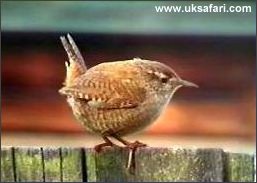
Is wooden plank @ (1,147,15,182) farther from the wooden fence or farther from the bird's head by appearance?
the bird's head

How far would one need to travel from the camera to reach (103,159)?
153cm

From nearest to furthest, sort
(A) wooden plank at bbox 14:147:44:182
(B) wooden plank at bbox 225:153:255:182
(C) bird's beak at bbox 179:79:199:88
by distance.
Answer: (B) wooden plank at bbox 225:153:255:182
(A) wooden plank at bbox 14:147:44:182
(C) bird's beak at bbox 179:79:199:88

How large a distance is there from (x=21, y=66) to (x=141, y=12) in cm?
35

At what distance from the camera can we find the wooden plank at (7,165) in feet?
5.07

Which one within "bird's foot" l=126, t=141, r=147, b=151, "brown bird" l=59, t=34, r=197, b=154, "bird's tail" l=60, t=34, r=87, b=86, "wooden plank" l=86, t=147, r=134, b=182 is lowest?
"wooden plank" l=86, t=147, r=134, b=182

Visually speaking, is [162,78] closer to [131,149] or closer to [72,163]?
[131,149]

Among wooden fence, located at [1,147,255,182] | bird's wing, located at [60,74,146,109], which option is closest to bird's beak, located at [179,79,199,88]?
bird's wing, located at [60,74,146,109]

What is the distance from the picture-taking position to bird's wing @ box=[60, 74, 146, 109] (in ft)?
5.26

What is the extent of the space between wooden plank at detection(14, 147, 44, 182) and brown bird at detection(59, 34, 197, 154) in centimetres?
15

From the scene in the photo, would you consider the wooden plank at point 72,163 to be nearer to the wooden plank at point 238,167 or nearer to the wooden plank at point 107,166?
the wooden plank at point 107,166

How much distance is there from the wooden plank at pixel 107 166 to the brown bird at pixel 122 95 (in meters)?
0.04

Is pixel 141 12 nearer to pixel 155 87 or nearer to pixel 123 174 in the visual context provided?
pixel 155 87

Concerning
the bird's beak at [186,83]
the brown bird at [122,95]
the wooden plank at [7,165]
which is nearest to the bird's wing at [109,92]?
the brown bird at [122,95]

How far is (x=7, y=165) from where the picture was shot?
1.55 meters
